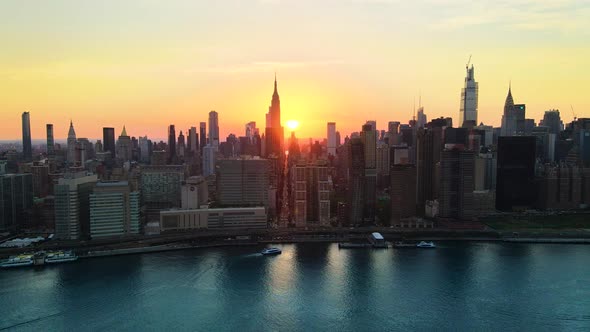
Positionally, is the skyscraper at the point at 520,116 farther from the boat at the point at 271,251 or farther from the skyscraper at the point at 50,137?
the skyscraper at the point at 50,137

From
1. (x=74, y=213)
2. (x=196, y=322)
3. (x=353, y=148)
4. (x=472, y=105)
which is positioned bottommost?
(x=196, y=322)

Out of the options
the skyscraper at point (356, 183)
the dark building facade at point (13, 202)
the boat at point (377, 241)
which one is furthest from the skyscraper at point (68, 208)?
the skyscraper at point (356, 183)

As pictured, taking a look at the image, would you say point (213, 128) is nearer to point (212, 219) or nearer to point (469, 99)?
point (469, 99)

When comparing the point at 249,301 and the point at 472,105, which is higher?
the point at 472,105

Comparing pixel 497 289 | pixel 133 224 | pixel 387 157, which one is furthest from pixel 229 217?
pixel 387 157

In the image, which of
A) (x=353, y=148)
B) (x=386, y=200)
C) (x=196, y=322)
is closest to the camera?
(x=196, y=322)

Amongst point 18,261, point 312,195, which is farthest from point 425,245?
point 18,261

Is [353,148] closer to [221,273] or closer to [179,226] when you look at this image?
[179,226]
